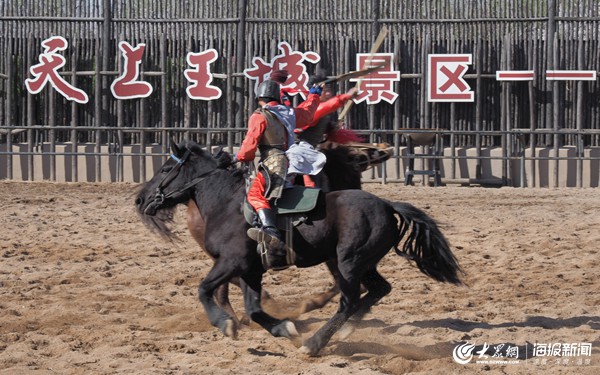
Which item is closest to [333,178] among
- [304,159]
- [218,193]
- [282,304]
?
[304,159]

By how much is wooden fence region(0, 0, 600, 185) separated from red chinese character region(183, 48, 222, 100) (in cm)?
23

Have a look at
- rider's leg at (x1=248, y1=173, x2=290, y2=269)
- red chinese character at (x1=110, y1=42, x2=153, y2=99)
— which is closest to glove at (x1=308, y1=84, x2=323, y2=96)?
rider's leg at (x1=248, y1=173, x2=290, y2=269)

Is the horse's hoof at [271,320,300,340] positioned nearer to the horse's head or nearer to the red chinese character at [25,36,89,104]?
the horse's head

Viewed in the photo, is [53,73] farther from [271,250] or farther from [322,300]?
[271,250]

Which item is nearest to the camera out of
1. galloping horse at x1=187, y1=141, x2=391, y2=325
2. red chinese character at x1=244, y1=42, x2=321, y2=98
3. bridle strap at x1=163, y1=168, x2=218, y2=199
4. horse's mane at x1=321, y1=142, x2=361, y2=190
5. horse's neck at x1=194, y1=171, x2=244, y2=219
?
horse's neck at x1=194, y1=171, x2=244, y2=219

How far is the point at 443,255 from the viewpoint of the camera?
771 cm

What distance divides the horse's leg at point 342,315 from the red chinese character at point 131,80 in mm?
13263

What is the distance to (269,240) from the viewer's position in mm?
7418

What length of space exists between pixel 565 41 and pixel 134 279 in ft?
39.2

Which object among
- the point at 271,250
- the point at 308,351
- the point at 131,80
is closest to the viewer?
the point at 308,351

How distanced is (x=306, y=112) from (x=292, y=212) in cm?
149

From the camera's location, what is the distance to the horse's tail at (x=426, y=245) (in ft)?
25.1

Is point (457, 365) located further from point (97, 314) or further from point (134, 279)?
point (134, 279)

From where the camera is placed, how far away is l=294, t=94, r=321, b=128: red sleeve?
869 cm
